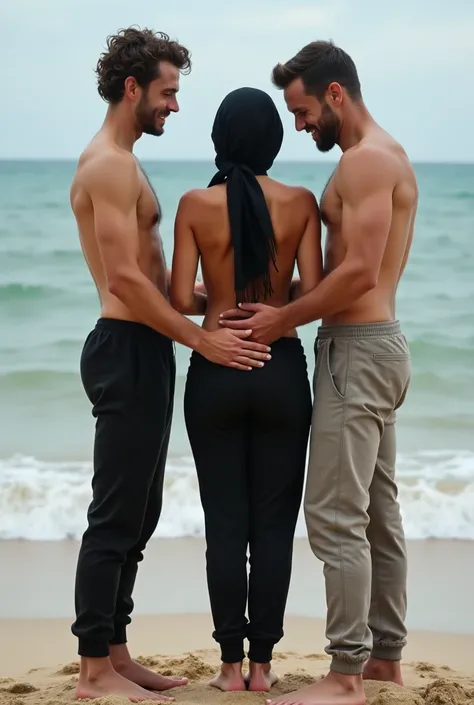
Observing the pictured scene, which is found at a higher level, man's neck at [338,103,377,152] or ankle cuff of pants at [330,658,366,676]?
man's neck at [338,103,377,152]

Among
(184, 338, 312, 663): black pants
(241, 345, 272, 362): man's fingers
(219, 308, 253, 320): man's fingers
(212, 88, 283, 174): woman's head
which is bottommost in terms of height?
(184, 338, 312, 663): black pants

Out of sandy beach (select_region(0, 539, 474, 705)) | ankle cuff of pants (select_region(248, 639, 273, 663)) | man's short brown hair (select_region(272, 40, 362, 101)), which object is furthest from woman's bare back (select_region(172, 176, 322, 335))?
sandy beach (select_region(0, 539, 474, 705))

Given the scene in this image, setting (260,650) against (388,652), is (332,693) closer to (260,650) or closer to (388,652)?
(260,650)

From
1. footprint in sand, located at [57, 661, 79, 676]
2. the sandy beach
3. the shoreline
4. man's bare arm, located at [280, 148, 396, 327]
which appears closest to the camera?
man's bare arm, located at [280, 148, 396, 327]

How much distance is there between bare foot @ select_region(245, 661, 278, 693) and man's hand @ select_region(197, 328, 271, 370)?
992 mm

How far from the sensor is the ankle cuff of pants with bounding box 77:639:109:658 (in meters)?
3.46

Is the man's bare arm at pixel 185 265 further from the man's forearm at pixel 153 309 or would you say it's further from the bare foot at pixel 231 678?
the bare foot at pixel 231 678

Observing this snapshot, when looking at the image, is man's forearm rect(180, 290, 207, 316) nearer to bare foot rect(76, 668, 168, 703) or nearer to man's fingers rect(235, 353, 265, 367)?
man's fingers rect(235, 353, 265, 367)

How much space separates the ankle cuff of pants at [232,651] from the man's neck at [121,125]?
1.64m

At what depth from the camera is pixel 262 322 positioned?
3430mm

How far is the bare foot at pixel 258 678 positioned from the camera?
11.6ft

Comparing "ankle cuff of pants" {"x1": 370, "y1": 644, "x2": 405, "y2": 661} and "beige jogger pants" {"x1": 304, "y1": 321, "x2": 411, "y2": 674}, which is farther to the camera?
"ankle cuff of pants" {"x1": 370, "y1": 644, "x2": 405, "y2": 661}

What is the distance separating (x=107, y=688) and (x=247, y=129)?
1842 millimetres

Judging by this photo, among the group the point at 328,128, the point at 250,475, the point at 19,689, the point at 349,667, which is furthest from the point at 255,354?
the point at 19,689
